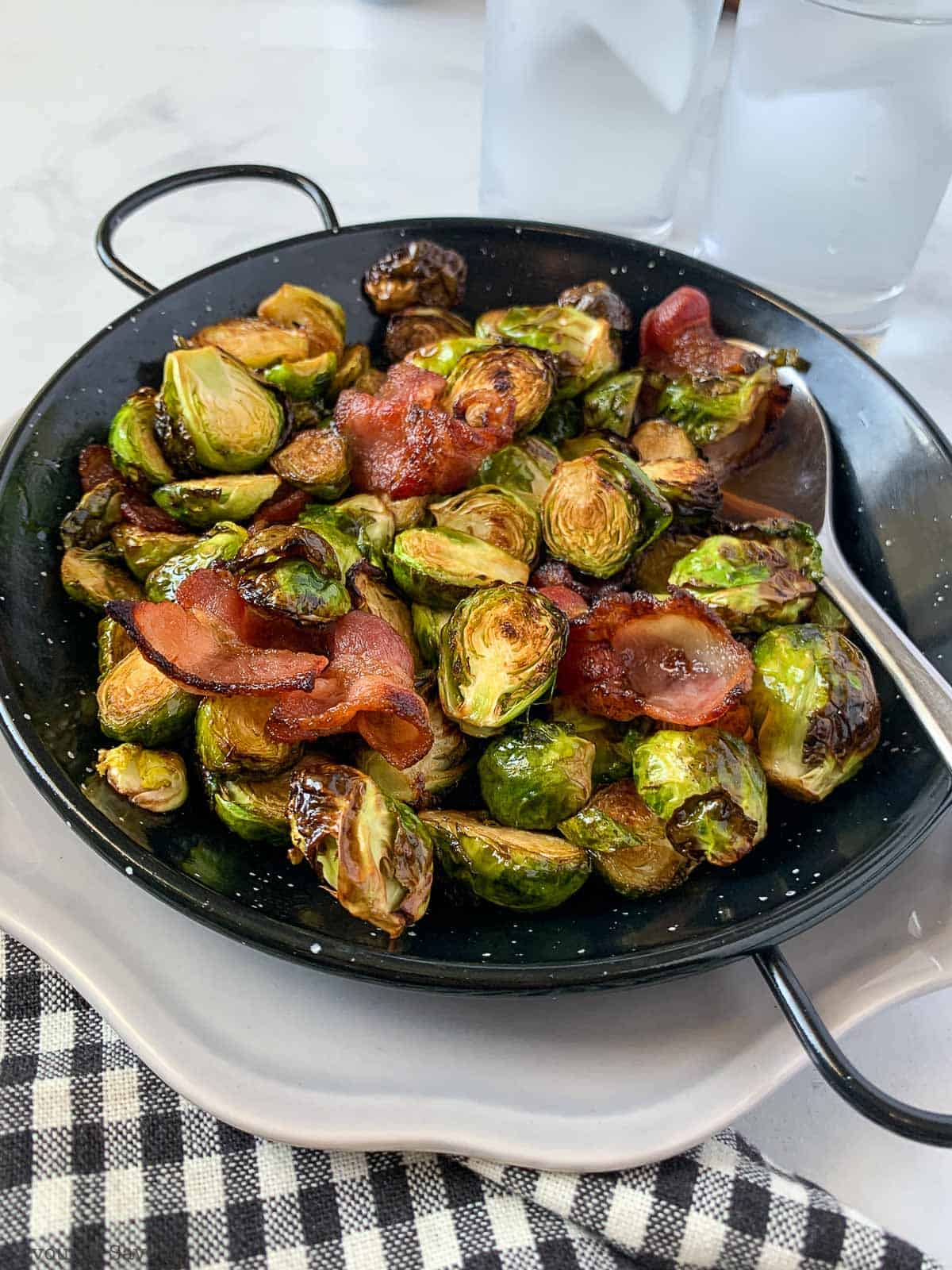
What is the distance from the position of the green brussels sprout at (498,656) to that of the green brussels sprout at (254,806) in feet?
0.90

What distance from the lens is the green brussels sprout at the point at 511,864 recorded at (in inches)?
55.4

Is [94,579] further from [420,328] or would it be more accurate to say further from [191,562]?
[420,328]

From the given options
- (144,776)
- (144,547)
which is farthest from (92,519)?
(144,776)

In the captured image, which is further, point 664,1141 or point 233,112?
point 233,112

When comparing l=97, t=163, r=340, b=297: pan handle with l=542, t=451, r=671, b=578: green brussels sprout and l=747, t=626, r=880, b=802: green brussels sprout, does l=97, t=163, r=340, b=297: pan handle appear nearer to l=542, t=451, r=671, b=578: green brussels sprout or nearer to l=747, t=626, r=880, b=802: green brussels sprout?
l=542, t=451, r=671, b=578: green brussels sprout

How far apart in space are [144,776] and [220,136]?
2.64 metres

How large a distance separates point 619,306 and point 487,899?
1.24 m

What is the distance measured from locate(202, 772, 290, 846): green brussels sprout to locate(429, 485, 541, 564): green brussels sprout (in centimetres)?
54

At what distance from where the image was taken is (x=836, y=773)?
1.59 m

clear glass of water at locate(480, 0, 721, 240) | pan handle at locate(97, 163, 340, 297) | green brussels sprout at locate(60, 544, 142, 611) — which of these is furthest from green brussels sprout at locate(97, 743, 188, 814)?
clear glass of water at locate(480, 0, 721, 240)

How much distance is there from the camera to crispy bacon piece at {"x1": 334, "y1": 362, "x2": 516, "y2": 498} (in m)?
1.84

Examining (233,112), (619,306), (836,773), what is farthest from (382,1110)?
(233,112)

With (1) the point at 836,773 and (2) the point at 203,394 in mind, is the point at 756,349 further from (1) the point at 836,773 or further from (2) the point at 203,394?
(2) the point at 203,394

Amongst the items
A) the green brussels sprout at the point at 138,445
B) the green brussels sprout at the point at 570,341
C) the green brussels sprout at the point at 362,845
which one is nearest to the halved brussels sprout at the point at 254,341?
the green brussels sprout at the point at 138,445
